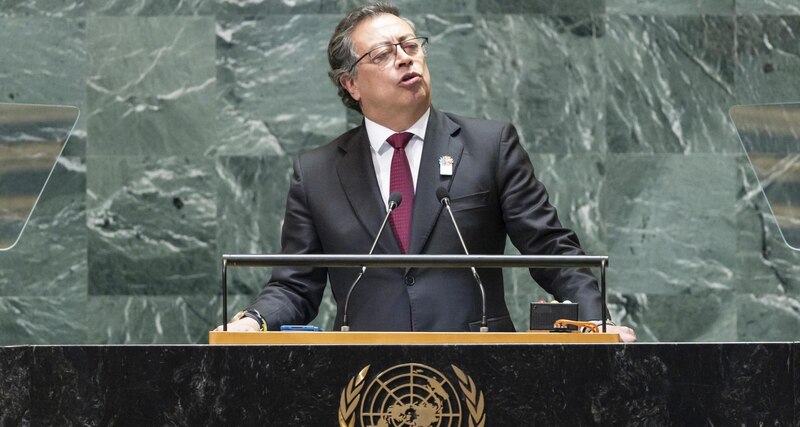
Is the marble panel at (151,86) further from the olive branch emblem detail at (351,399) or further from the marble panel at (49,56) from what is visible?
the olive branch emblem detail at (351,399)

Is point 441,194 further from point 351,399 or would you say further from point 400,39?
point 351,399

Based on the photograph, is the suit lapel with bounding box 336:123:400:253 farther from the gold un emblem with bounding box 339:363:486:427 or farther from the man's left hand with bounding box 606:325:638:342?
the gold un emblem with bounding box 339:363:486:427

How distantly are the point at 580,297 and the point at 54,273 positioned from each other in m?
3.58

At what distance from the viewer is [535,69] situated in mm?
6656

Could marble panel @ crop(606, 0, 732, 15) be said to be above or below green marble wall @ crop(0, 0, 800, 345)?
above

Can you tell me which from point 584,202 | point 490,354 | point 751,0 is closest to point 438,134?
point 490,354

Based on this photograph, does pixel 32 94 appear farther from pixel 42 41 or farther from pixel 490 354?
pixel 490 354

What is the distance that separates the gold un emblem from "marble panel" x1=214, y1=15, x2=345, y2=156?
3.96m

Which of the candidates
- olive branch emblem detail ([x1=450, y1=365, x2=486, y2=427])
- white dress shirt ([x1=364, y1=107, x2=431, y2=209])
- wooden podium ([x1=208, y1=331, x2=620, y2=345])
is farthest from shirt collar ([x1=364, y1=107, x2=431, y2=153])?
olive branch emblem detail ([x1=450, y1=365, x2=486, y2=427])

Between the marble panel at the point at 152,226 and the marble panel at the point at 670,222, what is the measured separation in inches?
80.4

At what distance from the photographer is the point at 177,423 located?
277 centimetres

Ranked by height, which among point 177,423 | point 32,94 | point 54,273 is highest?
point 32,94

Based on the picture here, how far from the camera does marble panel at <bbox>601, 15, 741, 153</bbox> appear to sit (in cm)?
666

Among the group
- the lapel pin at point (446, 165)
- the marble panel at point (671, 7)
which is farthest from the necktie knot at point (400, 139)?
the marble panel at point (671, 7)
